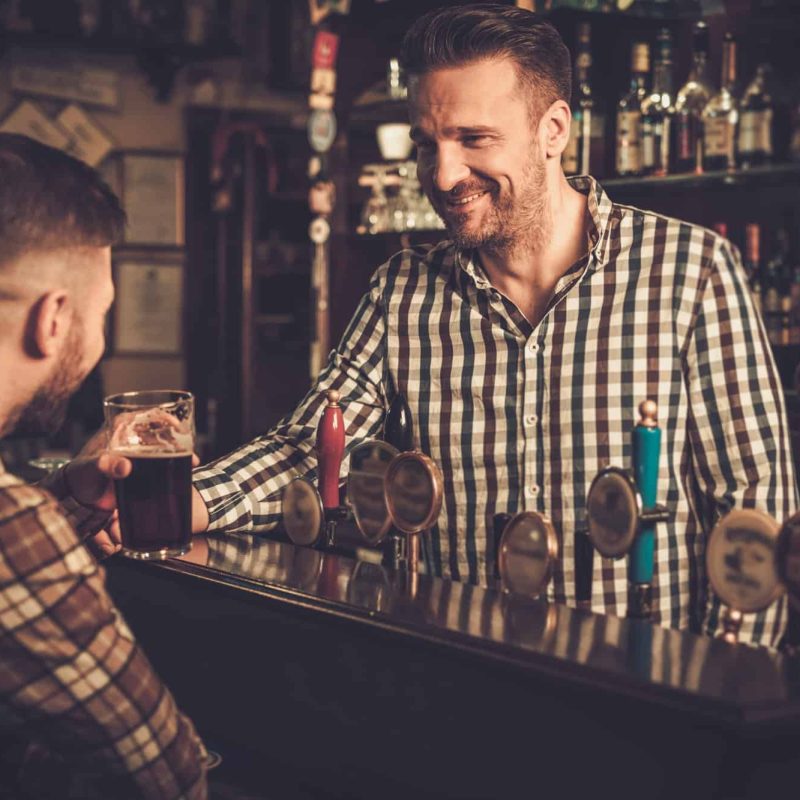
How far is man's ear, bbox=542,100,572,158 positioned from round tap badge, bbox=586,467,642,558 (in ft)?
2.60

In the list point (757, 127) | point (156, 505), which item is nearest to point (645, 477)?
point (156, 505)

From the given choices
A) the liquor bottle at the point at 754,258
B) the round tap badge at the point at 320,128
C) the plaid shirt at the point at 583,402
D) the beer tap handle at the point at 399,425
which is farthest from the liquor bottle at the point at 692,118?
the beer tap handle at the point at 399,425

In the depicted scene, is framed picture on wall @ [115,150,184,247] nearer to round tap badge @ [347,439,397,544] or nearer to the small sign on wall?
the small sign on wall

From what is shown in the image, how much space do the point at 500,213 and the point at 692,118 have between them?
1.70 m

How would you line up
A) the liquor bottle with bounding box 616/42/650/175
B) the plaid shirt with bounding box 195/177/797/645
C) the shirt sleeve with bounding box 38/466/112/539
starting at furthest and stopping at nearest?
the liquor bottle with bounding box 616/42/650/175 < the plaid shirt with bounding box 195/177/797/645 < the shirt sleeve with bounding box 38/466/112/539

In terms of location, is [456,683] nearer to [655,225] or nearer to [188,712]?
[188,712]

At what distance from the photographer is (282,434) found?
209cm

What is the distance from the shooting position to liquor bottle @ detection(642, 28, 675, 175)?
11.5 feet

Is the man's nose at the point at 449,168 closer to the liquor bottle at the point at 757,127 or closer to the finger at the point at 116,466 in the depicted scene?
→ the finger at the point at 116,466

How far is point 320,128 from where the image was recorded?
4270 millimetres

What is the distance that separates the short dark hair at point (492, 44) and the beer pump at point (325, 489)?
0.59m

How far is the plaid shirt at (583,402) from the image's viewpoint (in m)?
1.85

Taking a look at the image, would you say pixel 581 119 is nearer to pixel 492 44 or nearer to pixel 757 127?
pixel 757 127

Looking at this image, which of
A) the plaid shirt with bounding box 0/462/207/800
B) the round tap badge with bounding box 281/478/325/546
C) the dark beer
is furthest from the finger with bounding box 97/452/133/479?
the plaid shirt with bounding box 0/462/207/800
